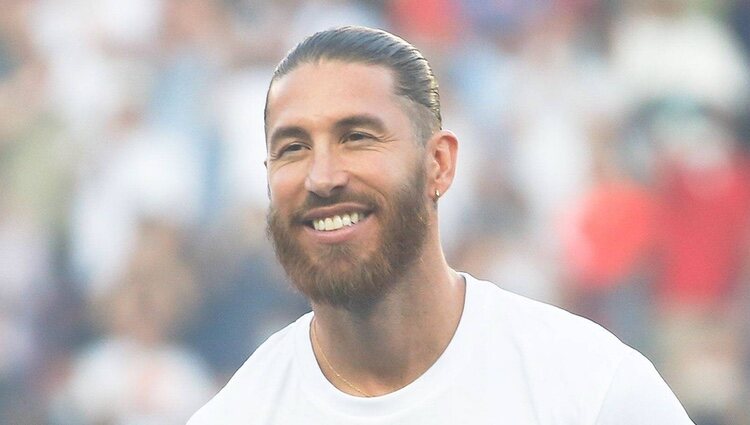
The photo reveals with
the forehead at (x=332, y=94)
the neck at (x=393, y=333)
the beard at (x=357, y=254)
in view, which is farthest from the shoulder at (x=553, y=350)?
the forehead at (x=332, y=94)

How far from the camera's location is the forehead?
3188 millimetres

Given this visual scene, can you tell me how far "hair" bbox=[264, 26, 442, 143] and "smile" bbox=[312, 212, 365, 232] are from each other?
11.2 inches

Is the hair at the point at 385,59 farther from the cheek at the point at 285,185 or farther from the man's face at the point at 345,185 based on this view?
the cheek at the point at 285,185

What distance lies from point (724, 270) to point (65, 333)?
337 cm

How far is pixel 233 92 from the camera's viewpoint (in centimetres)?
795

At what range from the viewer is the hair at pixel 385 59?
3.29 m

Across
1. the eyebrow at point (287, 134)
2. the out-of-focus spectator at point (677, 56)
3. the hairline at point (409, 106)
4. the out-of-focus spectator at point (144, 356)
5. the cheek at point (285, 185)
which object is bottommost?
the out-of-focus spectator at point (144, 356)

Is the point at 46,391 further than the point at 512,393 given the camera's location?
Yes

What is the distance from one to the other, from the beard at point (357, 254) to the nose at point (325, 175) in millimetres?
19

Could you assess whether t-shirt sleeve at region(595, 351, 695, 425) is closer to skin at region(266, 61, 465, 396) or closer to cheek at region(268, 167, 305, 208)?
skin at region(266, 61, 465, 396)

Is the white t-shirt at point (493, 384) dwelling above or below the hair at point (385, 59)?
below

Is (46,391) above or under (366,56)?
under

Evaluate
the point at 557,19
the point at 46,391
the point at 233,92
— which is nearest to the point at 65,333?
the point at 46,391

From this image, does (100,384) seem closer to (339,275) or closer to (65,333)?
(65,333)
